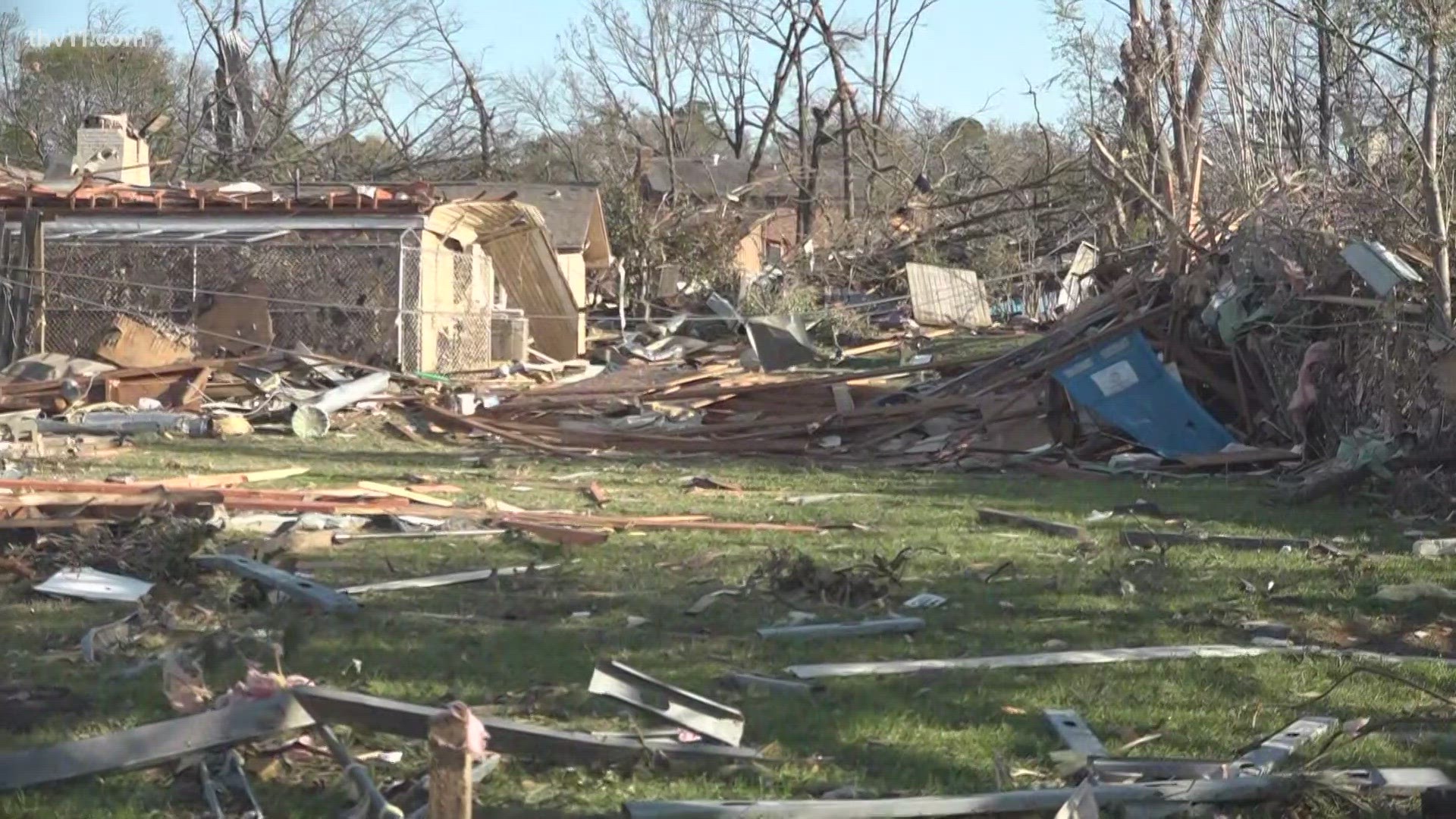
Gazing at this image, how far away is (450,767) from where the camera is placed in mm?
3701

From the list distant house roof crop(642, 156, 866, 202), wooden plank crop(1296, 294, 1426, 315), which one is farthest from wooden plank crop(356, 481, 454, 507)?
distant house roof crop(642, 156, 866, 202)

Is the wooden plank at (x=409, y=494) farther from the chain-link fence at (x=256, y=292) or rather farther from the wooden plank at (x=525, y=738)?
the chain-link fence at (x=256, y=292)

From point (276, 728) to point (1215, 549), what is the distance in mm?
6520

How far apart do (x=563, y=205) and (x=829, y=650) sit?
956 inches

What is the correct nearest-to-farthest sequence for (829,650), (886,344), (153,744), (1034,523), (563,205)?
1. (153,744)
2. (829,650)
3. (1034,523)
4. (886,344)
5. (563,205)

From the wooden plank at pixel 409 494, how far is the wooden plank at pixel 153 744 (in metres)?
6.26

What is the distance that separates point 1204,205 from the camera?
18.1m

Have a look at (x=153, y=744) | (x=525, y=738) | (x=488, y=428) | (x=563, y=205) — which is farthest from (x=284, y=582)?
(x=563, y=205)

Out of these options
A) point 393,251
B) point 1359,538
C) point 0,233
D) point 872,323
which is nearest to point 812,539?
point 1359,538

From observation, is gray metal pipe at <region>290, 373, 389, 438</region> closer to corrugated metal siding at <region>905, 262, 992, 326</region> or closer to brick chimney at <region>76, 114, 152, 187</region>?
brick chimney at <region>76, 114, 152, 187</region>

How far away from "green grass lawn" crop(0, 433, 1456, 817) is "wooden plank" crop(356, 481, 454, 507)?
1.47 meters

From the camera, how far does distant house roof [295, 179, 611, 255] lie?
29297mm

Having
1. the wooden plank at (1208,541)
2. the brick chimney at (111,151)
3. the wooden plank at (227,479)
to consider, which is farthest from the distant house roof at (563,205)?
the wooden plank at (1208,541)

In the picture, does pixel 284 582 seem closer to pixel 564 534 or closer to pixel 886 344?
pixel 564 534
